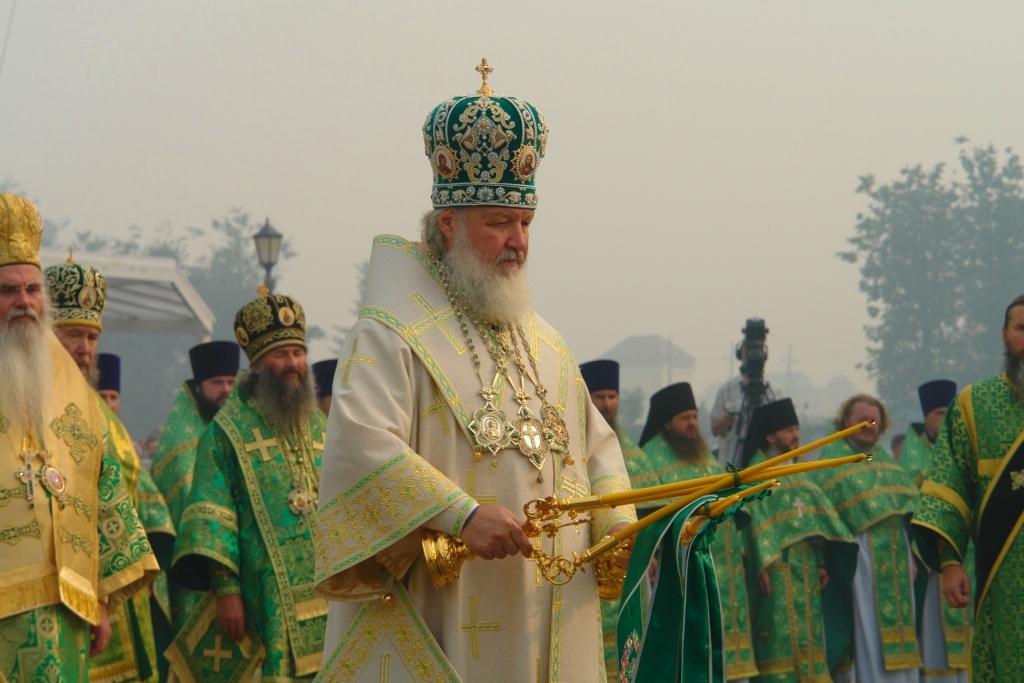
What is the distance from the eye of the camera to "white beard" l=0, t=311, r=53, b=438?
4883 millimetres

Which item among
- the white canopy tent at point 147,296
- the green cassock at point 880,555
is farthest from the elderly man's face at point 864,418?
the white canopy tent at point 147,296

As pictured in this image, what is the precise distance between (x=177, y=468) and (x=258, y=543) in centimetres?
186

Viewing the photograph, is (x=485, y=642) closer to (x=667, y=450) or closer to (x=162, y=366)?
(x=667, y=450)

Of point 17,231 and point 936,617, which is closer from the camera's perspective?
point 17,231

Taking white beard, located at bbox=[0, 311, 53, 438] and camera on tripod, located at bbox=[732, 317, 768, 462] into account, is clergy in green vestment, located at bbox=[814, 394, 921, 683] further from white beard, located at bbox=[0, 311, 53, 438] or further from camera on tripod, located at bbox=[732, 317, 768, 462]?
white beard, located at bbox=[0, 311, 53, 438]

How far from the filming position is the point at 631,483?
27.9 ft

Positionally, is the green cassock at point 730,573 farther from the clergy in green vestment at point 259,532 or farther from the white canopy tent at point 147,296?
the white canopy tent at point 147,296

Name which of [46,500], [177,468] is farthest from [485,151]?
[177,468]

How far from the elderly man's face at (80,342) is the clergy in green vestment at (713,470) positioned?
152 inches

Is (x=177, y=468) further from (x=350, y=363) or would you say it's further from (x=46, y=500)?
(x=350, y=363)

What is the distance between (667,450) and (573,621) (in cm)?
517

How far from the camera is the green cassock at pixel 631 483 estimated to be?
8.62 metres

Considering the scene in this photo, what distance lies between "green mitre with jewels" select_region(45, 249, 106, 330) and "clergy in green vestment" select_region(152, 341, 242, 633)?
1.13 m

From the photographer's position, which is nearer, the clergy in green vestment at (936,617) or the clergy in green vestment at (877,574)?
the clergy in green vestment at (877,574)
